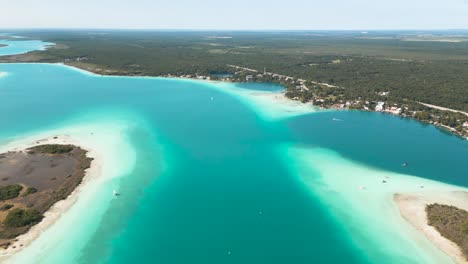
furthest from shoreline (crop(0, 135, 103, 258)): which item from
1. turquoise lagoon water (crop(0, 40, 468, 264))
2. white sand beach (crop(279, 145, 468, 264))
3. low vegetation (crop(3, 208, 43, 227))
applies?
white sand beach (crop(279, 145, 468, 264))

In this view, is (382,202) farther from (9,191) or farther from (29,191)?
(9,191)

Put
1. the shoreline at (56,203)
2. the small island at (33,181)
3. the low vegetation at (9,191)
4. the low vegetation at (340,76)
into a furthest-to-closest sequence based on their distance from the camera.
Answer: the low vegetation at (340,76), the low vegetation at (9,191), the small island at (33,181), the shoreline at (56,203)

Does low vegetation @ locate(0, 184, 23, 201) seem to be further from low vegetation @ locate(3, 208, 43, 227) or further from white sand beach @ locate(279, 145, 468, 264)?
white sand beach @ locate(279, 145, 468, 264)

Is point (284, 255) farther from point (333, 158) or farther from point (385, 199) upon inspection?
point (333, 158)

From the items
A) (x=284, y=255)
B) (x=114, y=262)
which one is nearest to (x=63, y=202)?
(x=114, y=262)

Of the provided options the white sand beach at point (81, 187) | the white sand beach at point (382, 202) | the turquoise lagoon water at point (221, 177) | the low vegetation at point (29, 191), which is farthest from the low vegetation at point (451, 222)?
the low vegetation at point (29, 191)

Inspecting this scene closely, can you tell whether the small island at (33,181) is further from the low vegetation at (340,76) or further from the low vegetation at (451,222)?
the low vegetation at (340,76)
